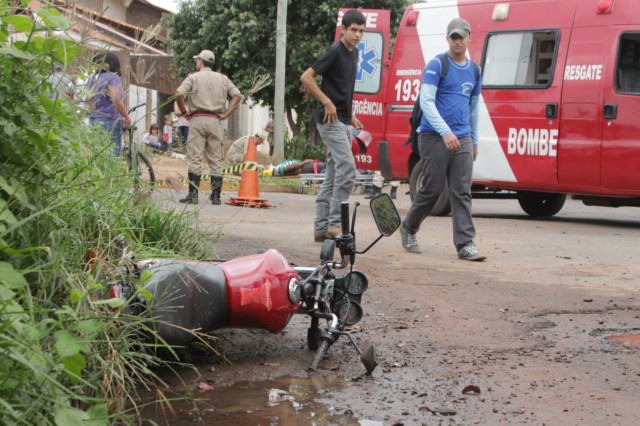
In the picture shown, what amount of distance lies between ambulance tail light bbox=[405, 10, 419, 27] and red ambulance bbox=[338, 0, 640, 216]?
0.06 ft

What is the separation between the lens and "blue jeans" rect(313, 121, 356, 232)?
29.5 ft

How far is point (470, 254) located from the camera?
862 centimetres

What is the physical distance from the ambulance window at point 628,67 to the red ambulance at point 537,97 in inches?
0.4

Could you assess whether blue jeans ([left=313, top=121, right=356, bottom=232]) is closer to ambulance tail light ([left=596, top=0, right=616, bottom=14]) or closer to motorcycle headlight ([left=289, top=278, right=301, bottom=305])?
motorcycle headlight ([left=289, top=278, right=301, bottom=305])

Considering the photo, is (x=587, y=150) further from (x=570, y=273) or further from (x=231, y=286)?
(x=231, y=286)

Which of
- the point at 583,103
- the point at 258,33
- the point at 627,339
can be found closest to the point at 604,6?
the point at 583,103

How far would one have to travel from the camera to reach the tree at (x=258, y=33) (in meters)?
29.5

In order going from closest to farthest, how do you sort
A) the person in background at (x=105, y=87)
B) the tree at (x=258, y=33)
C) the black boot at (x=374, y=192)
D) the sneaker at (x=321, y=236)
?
the person in background at (x=105, y=87), the sneaker at (x=321, y=236), the black boot at (x=374, y=192), the tree at (x=258, y=33)

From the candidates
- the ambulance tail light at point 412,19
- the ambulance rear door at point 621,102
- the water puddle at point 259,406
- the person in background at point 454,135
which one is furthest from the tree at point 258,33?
the water puddle at point 259,406

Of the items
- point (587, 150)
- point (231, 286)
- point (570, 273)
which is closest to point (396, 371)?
point (231, 286)

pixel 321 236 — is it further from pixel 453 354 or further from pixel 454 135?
pixel 453 354

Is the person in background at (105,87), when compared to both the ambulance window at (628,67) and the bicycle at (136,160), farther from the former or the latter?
the ambulance window at (628,67)

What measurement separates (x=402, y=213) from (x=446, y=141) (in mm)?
6175

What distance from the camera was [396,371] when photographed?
486 centimetres
